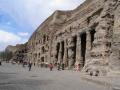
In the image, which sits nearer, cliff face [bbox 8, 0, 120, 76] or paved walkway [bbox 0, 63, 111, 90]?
paved walkway [bbox 0, 63, 111, 90]

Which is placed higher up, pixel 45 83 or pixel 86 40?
pixel 86 40

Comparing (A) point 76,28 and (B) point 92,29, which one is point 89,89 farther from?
(A) point 76,28

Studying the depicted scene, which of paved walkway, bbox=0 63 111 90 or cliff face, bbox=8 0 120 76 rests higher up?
cliff face, bbox=8 0 120 76

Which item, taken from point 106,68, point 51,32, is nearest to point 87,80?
point 106,68

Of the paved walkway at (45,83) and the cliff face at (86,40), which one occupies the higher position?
the cliff face at (86,40)

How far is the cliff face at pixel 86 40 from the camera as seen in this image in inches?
974

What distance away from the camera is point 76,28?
40156 millimetres

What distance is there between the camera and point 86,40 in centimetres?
3566

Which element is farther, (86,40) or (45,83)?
(86,40)

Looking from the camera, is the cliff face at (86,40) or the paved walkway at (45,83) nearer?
the paved walkway at (45,83)

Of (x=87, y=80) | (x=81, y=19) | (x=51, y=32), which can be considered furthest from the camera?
(x=51, y=32)

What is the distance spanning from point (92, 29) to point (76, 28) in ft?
21.5

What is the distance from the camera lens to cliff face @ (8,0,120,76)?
24.7 meters

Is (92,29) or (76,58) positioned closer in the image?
(92,29)
